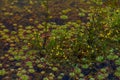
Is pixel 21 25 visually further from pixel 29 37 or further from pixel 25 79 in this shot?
pixel 25 79

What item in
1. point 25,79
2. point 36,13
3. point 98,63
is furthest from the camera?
point 36,13

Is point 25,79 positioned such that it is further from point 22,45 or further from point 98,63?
point 98,63

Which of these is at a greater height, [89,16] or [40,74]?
[89,16]

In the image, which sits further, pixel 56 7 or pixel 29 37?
pixel 56 7

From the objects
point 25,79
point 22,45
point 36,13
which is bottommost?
point 25,79

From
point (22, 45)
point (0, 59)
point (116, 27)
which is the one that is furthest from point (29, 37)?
point (116, 27)

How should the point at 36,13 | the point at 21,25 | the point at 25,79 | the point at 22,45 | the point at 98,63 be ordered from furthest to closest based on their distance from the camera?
the point at 36,13
the point at 21,25
the point at 22,45
the point at 98,63
the point at 25,79

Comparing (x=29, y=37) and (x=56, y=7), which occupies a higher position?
(x=56, y=7)

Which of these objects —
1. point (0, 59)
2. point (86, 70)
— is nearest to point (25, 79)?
point (0, 59)

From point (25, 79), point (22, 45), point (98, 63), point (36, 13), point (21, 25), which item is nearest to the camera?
point (25, 79)
